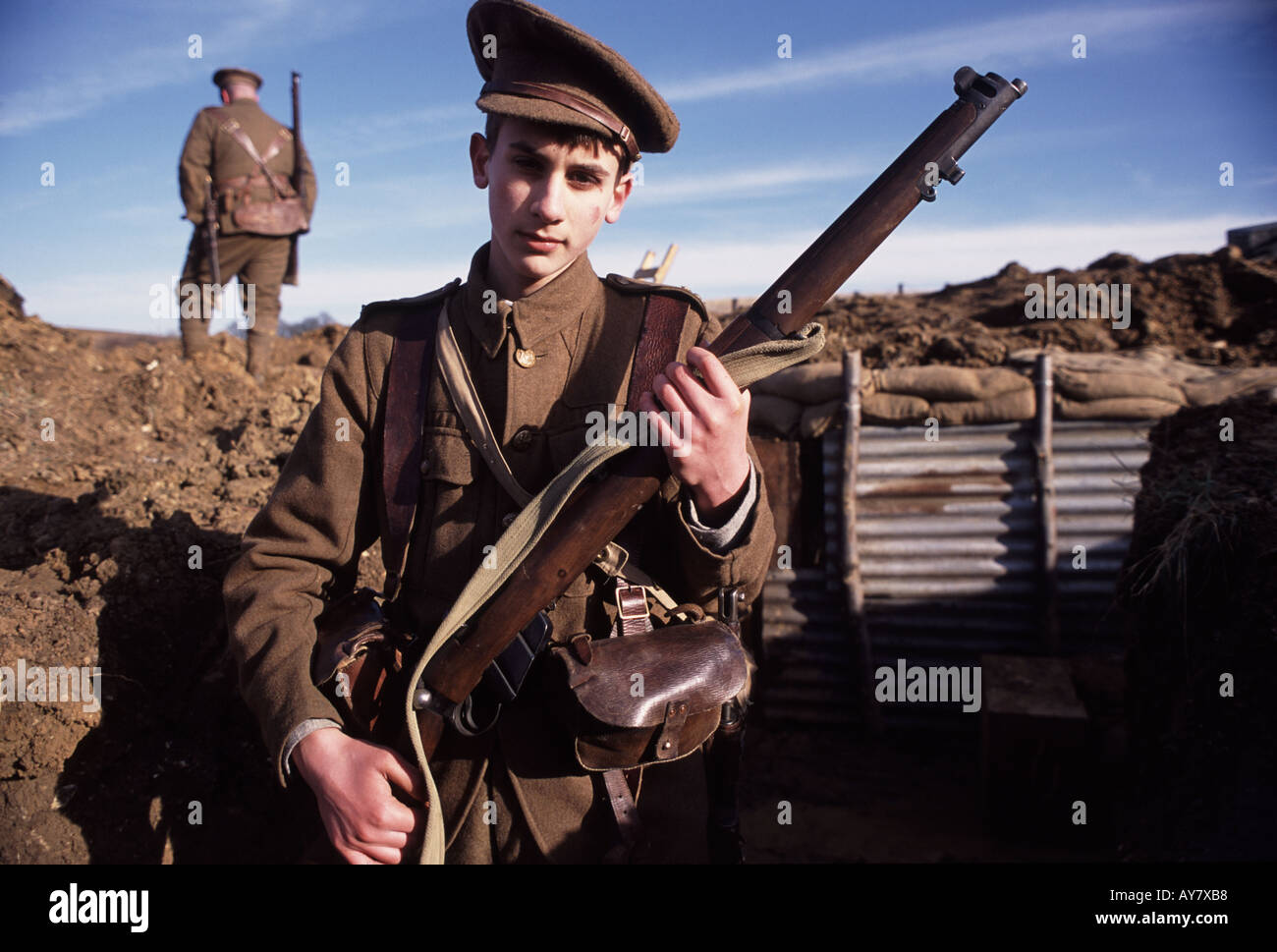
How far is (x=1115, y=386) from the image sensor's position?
5578mm

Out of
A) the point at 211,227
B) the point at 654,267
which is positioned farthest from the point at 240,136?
the point at 654,267

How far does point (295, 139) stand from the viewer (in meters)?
7.70

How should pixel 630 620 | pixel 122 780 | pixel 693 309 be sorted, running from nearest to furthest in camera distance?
pixel 630 620
pixel 693 309
pixel 122 780

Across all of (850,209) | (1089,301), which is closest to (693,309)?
(850,209)

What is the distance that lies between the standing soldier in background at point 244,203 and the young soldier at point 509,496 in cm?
588

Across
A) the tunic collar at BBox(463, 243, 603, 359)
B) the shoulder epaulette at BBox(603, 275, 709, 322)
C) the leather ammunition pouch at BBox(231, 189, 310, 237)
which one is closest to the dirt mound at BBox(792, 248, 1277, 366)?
the leather ammunition pouch at BBox(231, 189, 310, 237)

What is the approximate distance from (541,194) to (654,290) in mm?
378

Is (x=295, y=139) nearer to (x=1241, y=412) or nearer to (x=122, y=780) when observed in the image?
(x=122, y=780)

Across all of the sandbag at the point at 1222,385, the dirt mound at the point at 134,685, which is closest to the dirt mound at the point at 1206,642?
the sandbag at the point at 1222,385

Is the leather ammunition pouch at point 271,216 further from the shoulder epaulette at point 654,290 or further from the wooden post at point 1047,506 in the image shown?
the shoulder epaulette at point 654,290

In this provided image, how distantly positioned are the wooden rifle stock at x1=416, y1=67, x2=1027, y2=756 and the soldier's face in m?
0.40

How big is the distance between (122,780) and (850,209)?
243cm

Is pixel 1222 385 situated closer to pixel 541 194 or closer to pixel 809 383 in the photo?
pixel 809 383

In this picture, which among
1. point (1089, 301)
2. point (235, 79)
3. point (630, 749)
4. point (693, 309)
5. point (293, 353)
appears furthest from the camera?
point (293, 353)
